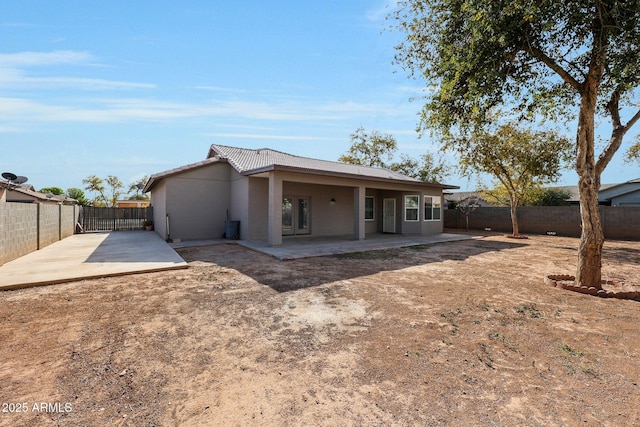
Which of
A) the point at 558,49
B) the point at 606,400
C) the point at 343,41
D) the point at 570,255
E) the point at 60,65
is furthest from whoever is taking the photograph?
the point at 570,255

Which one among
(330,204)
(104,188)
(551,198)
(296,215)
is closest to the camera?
(296,215)

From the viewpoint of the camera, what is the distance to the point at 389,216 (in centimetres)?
1595

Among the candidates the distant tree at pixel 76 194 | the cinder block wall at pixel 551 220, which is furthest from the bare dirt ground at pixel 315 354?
the distant tree at pixel 76 194

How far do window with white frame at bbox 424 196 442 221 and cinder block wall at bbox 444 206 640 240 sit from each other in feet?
17.8

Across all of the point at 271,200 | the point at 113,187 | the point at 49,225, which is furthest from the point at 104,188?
the point at 271,200

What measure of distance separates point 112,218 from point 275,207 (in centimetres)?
1318

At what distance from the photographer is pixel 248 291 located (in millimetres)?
5273

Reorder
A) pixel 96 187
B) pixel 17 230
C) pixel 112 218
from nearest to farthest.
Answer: pixel 17 230, pixel 112 218, pixel 96 187

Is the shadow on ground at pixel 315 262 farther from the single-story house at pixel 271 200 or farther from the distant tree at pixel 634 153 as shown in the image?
the distant tree at pixel 634 153

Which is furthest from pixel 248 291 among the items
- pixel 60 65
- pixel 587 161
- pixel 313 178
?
pixel 60 65

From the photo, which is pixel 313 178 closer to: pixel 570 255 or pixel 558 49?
pixel 558 49

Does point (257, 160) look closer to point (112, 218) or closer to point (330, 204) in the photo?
point (330, 204)

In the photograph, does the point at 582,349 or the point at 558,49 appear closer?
the point at 582,349

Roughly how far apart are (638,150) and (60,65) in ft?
70.7
